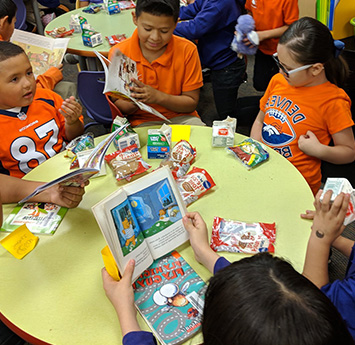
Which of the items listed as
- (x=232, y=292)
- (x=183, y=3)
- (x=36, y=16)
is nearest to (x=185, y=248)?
(x=232, y=292)

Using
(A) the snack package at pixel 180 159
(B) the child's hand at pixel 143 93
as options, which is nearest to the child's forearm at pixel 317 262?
(A) the snack package at pixel 180 159

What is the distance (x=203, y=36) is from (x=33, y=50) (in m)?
1.15

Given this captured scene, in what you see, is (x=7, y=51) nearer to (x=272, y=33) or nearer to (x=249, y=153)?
(x=249, y=153)

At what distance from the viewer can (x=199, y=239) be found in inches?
48.0

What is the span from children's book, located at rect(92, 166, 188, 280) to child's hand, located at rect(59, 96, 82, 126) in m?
0.72

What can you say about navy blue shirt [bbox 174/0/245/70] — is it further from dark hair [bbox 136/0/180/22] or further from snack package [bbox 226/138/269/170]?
snack package [bbox 226/138/269/170]

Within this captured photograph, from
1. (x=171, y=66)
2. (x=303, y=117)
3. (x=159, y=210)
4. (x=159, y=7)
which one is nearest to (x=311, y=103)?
(x=303, y=117)

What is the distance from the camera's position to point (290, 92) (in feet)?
6.10

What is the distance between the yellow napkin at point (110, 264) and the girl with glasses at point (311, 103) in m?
1.09

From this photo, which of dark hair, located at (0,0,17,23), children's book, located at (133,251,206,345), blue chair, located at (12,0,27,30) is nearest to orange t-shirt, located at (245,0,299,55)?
dark hair, located at (0,0,17,23)

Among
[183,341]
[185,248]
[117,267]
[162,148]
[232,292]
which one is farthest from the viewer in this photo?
[162,148]

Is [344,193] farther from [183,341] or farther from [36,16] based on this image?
[36,16]

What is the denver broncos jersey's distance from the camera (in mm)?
1750

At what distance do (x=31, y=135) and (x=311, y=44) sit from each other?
1384 millimetres
